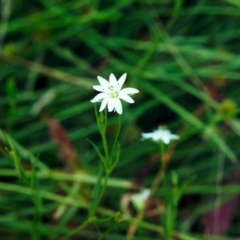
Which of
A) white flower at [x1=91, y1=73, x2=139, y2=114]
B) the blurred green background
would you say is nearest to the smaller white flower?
the blurred green background

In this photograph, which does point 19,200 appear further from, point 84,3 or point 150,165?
point 84,3

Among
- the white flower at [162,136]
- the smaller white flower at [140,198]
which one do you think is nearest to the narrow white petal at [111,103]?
the white flower at [162,136]

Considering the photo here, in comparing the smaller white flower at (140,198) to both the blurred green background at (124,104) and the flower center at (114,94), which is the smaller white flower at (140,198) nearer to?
the blurred green background at (124,104)

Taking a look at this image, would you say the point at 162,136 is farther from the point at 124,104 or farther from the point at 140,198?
the point at 124,104

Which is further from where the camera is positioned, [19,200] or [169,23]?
[169,23]

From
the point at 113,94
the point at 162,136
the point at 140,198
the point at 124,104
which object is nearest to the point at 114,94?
the point at 113,94

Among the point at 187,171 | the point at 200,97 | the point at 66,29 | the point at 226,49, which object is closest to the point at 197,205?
the point at 187,171

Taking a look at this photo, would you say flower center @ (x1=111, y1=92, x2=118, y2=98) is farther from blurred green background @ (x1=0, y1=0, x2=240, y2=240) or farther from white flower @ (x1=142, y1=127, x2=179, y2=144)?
blurred green background @ (x1=0, y1=0, x2=240, y2=240)
